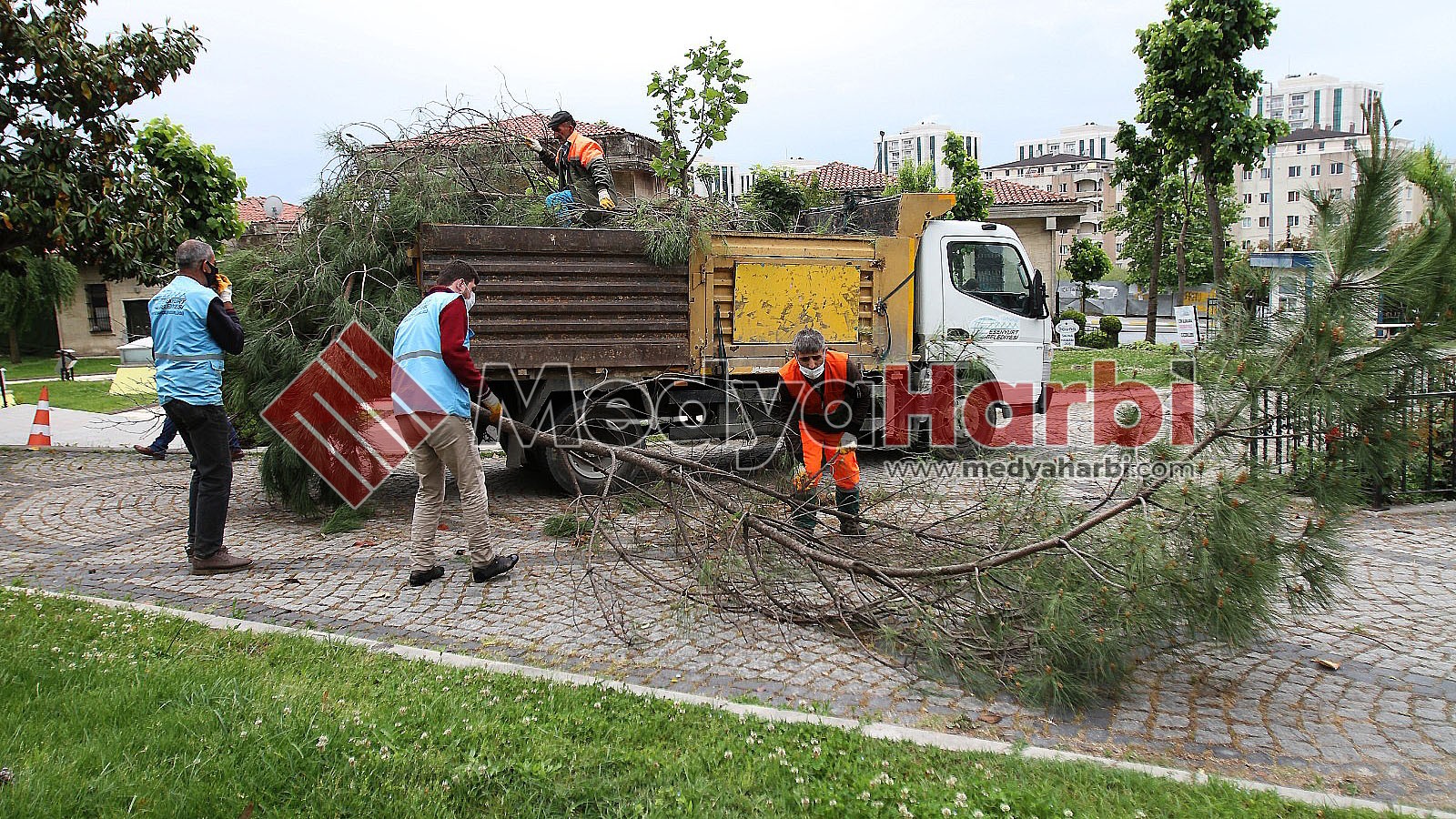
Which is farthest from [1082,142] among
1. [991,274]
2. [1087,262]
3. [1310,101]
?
[991,274]

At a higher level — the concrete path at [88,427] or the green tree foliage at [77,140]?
the green tree foliage at [77,140]

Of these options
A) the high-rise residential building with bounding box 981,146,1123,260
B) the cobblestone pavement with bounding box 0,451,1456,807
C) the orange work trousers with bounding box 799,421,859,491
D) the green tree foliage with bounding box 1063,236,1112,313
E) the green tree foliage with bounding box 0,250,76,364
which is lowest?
the cobblestone pavement with bounding box 0,451,1456,807

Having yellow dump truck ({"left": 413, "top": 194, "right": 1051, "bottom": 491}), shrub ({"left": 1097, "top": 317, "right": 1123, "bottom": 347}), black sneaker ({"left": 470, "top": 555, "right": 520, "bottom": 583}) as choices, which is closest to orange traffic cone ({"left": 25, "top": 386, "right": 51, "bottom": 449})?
yellow dump truck ({"left": 413, "top": 194, "right": 1051, "bottom": 491})

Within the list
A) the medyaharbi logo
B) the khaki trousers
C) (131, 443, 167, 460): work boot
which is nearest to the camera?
the khaki trousers

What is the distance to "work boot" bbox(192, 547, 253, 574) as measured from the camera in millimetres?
5441

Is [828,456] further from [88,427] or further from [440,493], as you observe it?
[88,427]

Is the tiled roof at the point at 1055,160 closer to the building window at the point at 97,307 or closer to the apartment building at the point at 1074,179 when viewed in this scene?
the apartment building at the point at 1074,179

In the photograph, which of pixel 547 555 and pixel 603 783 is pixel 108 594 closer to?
pixel 547 555

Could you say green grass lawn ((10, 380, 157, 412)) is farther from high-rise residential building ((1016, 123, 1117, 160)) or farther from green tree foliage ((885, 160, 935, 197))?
high-rise residential building ((1016, 123, 1117, 160))

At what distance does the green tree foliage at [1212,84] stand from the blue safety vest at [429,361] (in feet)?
47.5

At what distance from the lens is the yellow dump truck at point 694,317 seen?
281 inches

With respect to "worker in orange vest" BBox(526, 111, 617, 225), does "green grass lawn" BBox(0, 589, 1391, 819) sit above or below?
below

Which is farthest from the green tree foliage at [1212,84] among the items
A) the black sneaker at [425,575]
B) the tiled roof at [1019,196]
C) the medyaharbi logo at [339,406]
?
the tiled roof at [1019,196]

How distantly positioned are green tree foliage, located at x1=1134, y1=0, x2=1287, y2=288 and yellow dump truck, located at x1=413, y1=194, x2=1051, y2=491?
9.16 metres
